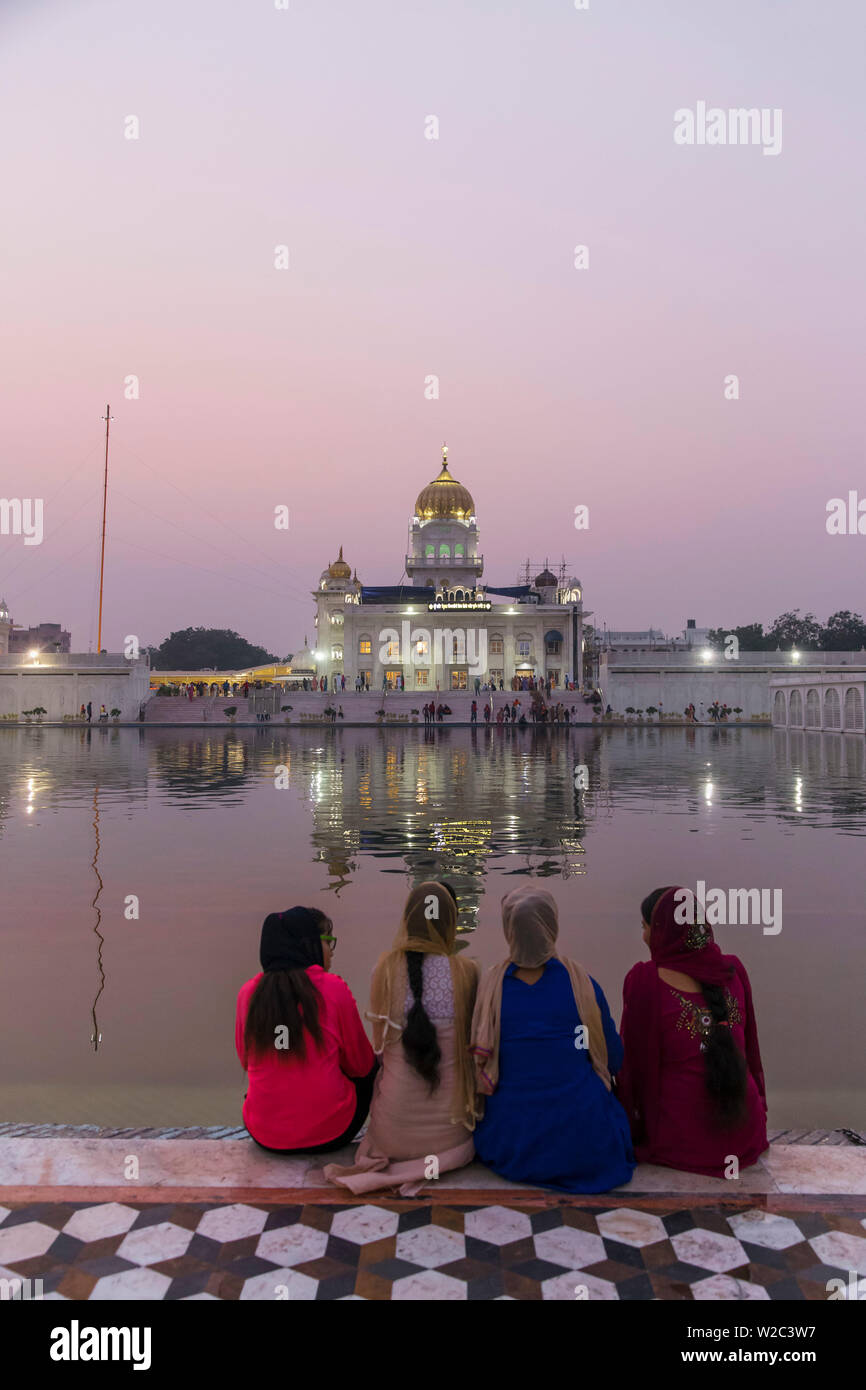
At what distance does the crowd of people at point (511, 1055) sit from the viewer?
14.1ft

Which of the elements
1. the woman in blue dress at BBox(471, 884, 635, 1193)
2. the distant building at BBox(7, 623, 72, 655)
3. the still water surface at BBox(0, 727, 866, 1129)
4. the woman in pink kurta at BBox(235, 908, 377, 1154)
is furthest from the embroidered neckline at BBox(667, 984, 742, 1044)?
the distant building at BBox(7, 623, 72, 655)

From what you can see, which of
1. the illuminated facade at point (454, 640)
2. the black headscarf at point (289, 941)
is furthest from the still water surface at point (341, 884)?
the illuminated facade at point (454, 640)

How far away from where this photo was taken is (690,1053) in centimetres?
441

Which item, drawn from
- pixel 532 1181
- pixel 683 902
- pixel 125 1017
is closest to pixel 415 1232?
pixel 532 1181

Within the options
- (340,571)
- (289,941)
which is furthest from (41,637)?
(289,941)

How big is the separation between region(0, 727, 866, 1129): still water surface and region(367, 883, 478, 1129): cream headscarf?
1.91m

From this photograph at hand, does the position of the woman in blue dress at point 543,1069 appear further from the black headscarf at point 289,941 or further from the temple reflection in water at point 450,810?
the temple reflection in water at point 450,810

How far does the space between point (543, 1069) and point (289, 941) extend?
4.00ft

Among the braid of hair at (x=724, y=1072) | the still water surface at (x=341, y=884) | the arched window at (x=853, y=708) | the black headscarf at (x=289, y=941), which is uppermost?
the arched window at (x=853, y=708)

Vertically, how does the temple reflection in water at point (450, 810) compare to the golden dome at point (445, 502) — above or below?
below

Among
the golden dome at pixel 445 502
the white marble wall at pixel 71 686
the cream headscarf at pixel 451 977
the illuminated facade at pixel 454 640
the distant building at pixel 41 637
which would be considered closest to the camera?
the cream headscarf at pixel 451 977

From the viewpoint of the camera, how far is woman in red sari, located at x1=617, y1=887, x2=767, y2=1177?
172 inches

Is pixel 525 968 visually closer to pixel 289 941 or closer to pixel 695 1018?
pixel 695 1018

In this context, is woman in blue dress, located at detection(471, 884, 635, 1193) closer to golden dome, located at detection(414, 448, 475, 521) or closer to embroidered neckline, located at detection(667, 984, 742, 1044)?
embroidered neckline, located at detection(667, 984, 742, 1044)
